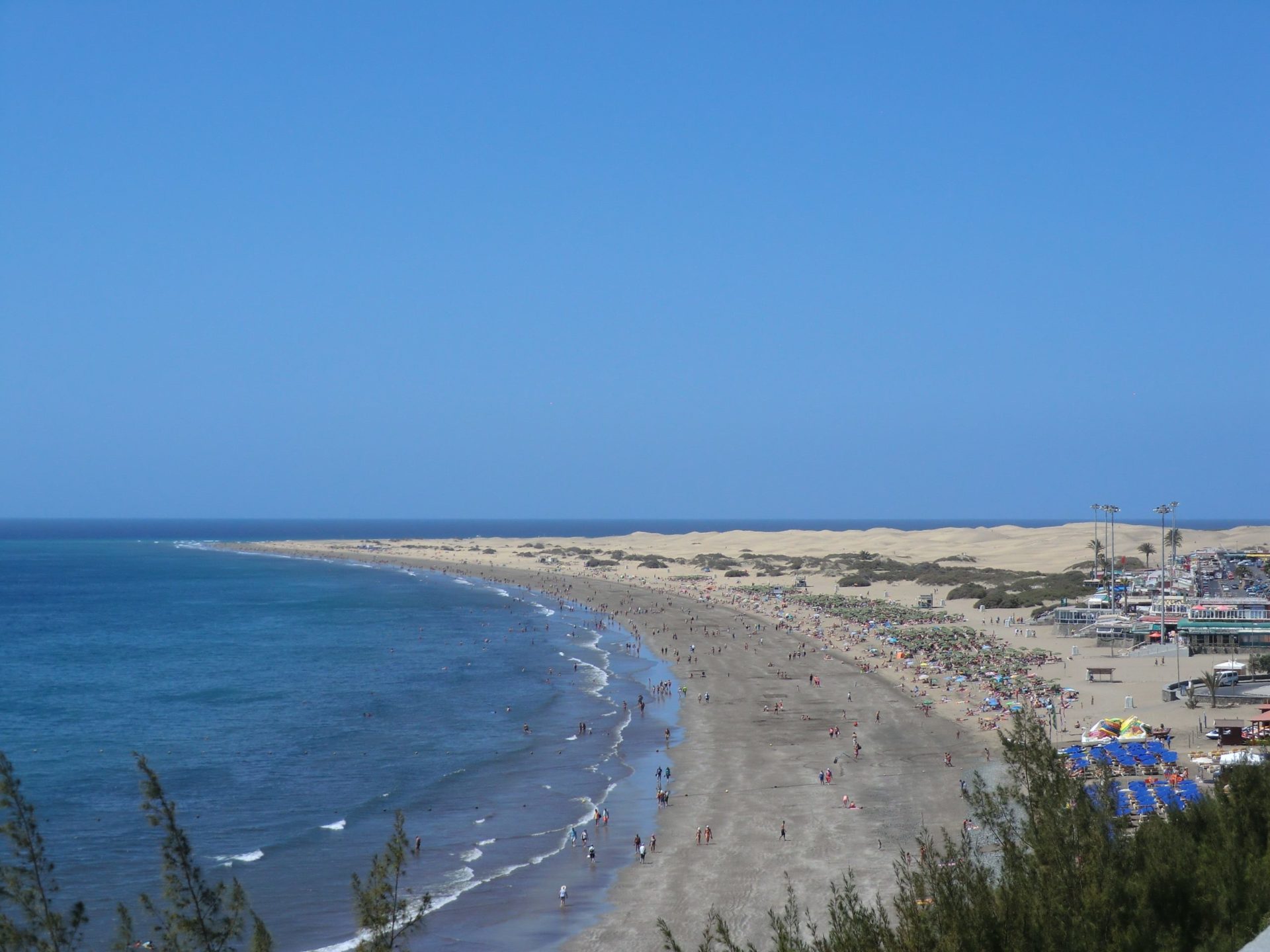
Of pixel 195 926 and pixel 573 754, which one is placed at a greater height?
pixel 195 926

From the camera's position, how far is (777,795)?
3441cm

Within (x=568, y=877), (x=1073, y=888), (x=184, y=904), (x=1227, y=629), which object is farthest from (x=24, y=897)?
(x=1227, y=629)

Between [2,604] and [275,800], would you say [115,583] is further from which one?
[275,800]

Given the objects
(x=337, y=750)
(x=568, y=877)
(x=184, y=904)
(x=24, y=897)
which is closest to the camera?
(x=24, y=897)

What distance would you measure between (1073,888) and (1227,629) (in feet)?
144

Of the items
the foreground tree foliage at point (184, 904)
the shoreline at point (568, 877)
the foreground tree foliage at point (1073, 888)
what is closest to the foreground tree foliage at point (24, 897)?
Answer: the foreground tree foliage at point (184, 904)

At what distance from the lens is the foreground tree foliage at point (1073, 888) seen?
41.5ft

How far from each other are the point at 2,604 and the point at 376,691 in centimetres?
6030

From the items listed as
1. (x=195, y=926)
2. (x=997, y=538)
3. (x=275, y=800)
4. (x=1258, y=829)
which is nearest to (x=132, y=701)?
(x=275, y=800)

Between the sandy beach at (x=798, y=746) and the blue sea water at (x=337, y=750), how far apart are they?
5.42ft

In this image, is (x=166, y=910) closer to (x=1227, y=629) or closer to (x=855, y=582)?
(x=1227, y=629)

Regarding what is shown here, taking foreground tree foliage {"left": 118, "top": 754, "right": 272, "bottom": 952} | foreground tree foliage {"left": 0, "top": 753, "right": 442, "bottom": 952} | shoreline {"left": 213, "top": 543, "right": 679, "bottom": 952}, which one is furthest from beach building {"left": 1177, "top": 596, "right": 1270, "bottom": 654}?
foreground tree foliage {"left": 118, "top": 754, "right": 272, "bottom": 952}

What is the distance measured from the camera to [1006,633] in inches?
2542

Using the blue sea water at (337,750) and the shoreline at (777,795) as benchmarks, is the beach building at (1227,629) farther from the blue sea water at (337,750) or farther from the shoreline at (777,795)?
the blue sea water at (337,750)
